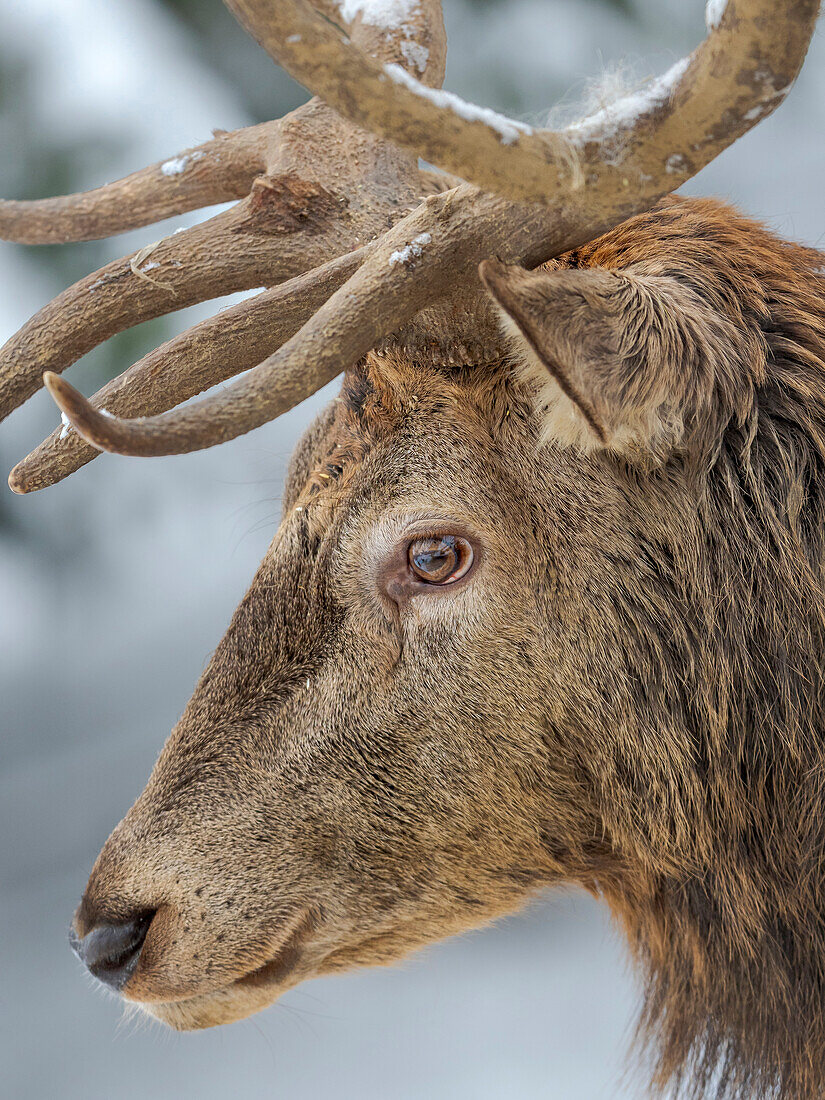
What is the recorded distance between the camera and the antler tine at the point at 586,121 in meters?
0.74

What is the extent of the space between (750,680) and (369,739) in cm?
38

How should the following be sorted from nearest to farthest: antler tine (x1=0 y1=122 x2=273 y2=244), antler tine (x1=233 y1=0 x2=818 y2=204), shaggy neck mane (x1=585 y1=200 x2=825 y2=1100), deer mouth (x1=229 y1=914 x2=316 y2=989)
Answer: antler tine (x1=233 y1=0 x2=818 y2=204) < shaggy neck mane (x1=585 y1=200 x2=825 y2=1100) < deer mouth (x1=229 y1=914 x2=316 y2=989) < antler tine (x1=0 y1=122 x2=273 y2=244)

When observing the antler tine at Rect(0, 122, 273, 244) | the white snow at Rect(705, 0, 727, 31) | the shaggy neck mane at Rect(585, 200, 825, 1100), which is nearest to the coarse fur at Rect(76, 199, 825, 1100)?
the shaggy neck mane at Rect(585, 200, 825, 1100)

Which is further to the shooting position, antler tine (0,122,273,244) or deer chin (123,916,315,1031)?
antler tine (0,122,273,244)

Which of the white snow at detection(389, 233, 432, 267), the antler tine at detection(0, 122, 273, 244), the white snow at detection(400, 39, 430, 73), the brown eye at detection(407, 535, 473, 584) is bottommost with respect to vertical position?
the brown eye at detection(407, 535, 473, 584)

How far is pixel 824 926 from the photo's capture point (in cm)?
106

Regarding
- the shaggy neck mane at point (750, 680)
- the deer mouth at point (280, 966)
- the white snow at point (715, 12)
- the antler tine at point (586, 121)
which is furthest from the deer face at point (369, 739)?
the white snow at point (715, 12)

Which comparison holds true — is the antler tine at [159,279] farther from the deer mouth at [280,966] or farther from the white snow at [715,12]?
the deer mouth at [280,966]

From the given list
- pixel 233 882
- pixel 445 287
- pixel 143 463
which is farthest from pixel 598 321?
pixel 143 463

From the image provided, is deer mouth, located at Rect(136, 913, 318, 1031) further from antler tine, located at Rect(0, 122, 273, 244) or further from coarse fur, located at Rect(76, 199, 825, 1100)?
antler tine, located at Rect(0, 122, 273, 244)

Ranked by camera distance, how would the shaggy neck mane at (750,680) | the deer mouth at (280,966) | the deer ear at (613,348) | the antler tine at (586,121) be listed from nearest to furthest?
the antler tine at (586,121), the deer ear at (613,348), the shaggy neck mane at (750,680), the deer mouth at (280,966)

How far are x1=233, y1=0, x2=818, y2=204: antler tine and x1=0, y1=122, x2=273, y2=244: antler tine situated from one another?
23.6 inches

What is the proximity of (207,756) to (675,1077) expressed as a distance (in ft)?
2.21

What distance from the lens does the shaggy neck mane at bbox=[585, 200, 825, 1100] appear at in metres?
1.03
